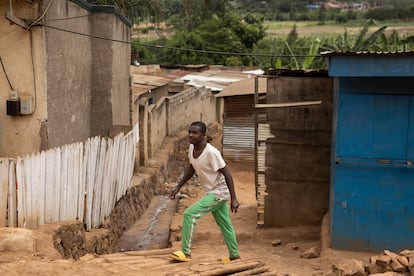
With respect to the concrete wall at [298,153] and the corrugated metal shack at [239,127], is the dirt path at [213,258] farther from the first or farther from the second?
the corrugated metal shack at [239,127]

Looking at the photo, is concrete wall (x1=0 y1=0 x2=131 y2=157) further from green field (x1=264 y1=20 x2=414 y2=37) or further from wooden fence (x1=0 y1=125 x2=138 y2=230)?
green field (x1=264 y1=20 x2=414 y2=37)

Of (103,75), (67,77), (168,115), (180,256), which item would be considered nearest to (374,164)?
(180,256)

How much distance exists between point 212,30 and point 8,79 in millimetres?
36590

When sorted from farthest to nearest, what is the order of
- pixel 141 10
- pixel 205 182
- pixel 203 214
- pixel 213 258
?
pixel 141 10, pixel 213 258, pixel 205 182, pixel 203 214

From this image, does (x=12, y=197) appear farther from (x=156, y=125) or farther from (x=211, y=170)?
(x=156, y=125)

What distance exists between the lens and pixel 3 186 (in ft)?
21.9

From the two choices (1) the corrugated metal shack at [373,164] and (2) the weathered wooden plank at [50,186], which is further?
(1) the corrugated metal shack at [373,164]

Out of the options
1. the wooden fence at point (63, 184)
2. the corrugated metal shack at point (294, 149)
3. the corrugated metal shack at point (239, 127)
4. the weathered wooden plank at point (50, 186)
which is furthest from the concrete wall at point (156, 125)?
the weathered wooden plank at point (50, 186)

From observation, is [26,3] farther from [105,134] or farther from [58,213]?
[105,134]

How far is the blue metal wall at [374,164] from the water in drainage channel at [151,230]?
11.3 ft

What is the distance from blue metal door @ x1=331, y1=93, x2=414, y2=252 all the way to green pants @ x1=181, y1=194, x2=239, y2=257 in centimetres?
202

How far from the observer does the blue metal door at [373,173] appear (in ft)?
25.4

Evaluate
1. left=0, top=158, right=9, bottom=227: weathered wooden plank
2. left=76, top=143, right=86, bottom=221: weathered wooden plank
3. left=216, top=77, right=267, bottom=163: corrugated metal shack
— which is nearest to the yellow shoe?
→ left=0, top=158, right=9, bottom=227: weathered wooden plank

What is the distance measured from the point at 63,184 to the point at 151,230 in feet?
13.9
